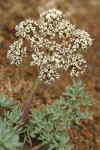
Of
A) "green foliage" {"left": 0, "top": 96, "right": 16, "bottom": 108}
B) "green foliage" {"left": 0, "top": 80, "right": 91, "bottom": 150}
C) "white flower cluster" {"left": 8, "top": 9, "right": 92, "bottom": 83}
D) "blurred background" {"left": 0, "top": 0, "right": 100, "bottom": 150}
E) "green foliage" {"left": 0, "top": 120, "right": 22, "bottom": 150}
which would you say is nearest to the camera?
"green foliage" {"left": 0, "top": 120, "right": 22, "bottom": 150}

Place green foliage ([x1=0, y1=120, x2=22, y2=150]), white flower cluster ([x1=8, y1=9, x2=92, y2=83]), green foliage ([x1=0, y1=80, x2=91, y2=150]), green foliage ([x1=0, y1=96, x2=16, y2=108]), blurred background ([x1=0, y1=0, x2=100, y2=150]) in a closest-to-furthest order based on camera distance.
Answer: green foliage ([x1=0, y1=120, x2=22, y2=150])
white flower cluster ([x1=8, y1=9, x2=92, y2=83])
green foliage ([x1=0, y1=80, x2=91, y2=150])
green foliage ([x1=0, y1=96, x2=16, y2=108])
blurred background ([x1=0, y1=0, x2=100, y2=150])

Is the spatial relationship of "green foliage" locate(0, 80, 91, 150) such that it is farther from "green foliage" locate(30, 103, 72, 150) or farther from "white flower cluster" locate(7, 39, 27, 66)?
"white flower cluster" locate(7, 39, 27, 66)

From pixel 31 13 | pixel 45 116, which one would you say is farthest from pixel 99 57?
pixel 45 116

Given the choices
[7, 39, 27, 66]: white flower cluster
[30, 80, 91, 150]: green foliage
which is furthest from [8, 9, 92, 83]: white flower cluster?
[30, 80, 91, 150]: green foliage

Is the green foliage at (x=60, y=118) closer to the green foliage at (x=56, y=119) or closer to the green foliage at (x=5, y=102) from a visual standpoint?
the green foliage at (x=56, y=119)

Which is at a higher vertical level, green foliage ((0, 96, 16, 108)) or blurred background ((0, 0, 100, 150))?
blurred background ((0, 0, 100, 150))

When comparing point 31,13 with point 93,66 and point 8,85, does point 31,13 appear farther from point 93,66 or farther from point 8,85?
point 8,85

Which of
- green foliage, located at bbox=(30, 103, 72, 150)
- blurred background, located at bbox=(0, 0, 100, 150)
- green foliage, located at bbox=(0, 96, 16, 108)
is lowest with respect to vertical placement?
green foliage, located at bbox=(30, 103, 72, 150)
